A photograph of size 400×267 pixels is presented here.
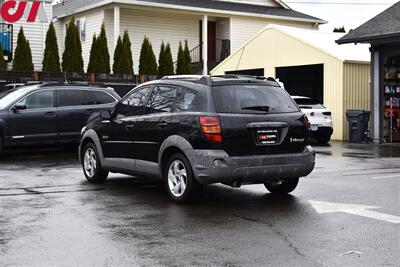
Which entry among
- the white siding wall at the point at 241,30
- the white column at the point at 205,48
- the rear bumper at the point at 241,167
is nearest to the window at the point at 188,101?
the rear bumper at the point at 241,167

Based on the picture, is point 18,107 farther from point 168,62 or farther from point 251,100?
point 168,62

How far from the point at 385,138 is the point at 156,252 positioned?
16.3 metres

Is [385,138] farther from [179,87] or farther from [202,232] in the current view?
[202,232]

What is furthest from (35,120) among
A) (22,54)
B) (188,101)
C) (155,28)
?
(155,28)

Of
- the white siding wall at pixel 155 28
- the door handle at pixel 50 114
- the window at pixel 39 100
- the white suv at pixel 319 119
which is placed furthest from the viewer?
the white siding wall at pixel 155 28

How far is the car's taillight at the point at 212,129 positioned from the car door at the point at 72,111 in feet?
26.8

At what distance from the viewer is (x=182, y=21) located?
33500 mm

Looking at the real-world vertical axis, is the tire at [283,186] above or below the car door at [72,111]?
below

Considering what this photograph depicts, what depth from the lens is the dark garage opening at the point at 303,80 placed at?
82.5ft

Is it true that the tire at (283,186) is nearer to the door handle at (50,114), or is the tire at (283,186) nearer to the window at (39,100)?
the door handle at (50,114)

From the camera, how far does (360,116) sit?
2075 centimetres

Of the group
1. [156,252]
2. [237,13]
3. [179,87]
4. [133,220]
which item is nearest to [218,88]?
[179,87]

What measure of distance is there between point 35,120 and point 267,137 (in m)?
8.33

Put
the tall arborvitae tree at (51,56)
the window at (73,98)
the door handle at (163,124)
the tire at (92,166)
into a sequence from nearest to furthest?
1. the door handle at (163,124)
2. the tire at (92,166)
3. the window at (73,98)
4. the tall arborvitae tree at (51,56)
